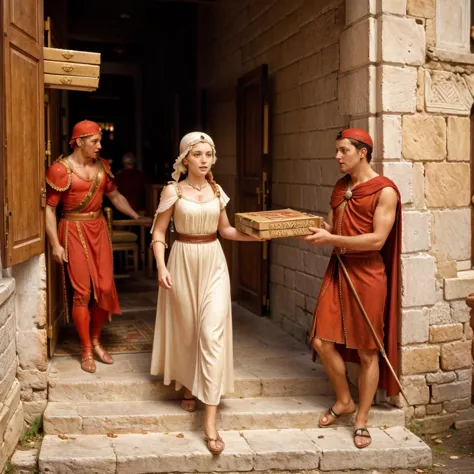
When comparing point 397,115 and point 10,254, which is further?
point 397,115

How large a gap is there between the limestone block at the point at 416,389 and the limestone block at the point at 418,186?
4.02ft

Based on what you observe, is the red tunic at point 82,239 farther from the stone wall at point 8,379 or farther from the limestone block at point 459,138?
the limestone block at point 459,138

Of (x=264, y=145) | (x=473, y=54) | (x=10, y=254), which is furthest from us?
(x=264, y=145)

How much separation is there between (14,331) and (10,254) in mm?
722

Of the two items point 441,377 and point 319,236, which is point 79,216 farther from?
point 441,377

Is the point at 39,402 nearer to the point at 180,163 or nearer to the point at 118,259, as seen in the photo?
the point at 180,163

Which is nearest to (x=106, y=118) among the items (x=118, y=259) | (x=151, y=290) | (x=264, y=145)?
(x=118, y=259)

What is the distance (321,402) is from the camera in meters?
5.03

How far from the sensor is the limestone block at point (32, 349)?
4730 millimetres

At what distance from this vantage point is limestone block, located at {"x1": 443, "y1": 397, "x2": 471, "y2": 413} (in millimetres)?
5219

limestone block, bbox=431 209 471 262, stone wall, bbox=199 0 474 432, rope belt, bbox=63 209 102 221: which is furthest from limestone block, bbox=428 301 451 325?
rope belt, bbox=63 209 102 221

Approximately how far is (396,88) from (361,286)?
1.39 m

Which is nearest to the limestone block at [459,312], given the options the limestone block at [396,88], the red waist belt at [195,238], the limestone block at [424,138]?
the limestone block at [424,138]

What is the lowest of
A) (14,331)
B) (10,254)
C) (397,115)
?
(14,331)
